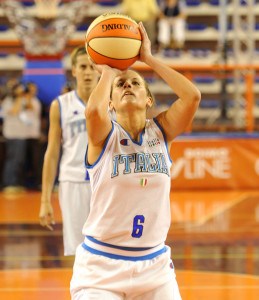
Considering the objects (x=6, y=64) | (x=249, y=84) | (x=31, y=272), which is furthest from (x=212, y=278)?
(x=6, y=64)

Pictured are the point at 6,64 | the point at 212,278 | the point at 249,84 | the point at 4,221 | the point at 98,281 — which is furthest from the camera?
the point at 6,64

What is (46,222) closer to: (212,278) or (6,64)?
(212,278)

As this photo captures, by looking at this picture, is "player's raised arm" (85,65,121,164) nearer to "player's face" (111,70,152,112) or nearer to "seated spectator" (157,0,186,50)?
"player's face" (111,70,152,112)

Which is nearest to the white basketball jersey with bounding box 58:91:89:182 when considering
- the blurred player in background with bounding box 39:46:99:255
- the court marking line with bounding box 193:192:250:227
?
the blurred player in background with bounding box 39:46:99:255

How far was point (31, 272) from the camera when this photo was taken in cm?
742

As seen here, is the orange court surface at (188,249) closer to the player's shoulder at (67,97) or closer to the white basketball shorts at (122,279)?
the player's shoulder at (67,97)

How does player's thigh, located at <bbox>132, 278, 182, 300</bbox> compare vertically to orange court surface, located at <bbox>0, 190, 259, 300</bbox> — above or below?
above

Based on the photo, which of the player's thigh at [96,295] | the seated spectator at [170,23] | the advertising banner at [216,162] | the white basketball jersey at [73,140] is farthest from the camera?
the seated spectator at [170,23]

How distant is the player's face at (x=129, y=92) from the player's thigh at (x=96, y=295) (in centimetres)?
84

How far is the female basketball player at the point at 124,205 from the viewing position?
381cm

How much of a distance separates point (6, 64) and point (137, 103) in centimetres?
1329

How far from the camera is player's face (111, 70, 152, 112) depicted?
153 inches

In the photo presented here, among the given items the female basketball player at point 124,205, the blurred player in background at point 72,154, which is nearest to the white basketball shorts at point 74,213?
the blurred player in background at point 72,154

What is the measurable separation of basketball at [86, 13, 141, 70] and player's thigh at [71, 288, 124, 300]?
1.04 metres
